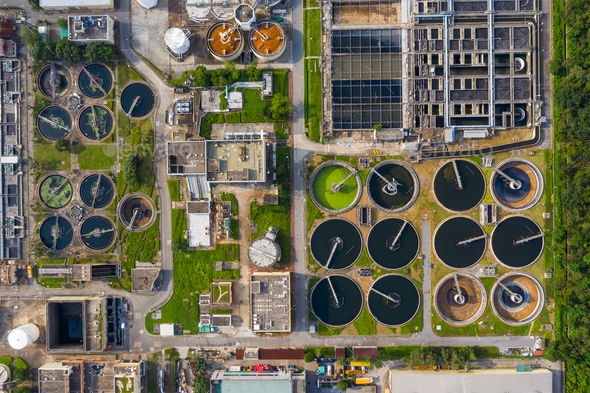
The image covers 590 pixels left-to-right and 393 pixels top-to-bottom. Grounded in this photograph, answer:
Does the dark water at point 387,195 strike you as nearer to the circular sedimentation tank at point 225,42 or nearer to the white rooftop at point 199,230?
the white rooftop at point 199,230

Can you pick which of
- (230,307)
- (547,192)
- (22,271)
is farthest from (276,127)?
(22,271)

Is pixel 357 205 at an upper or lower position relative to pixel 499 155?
lower

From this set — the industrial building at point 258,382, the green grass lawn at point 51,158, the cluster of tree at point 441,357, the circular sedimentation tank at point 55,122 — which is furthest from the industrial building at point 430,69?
the green grass lawn at point 51,158

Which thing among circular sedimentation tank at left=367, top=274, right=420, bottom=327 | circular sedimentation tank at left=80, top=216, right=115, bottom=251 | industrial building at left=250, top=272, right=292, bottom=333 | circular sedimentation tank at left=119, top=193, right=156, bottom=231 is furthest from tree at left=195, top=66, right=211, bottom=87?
circular sedimentation tank at left=367, top=274, right=420, bottom=327

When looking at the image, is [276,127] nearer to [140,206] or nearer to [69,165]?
[140,206]

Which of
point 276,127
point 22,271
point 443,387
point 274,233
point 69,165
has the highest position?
point 276,127

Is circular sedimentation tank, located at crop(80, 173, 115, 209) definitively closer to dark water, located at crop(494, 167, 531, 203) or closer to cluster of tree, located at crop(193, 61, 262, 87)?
cluster of tree, located at crop(193, 61, 262, 87)

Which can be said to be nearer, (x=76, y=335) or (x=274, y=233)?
(x=274, y=233)
